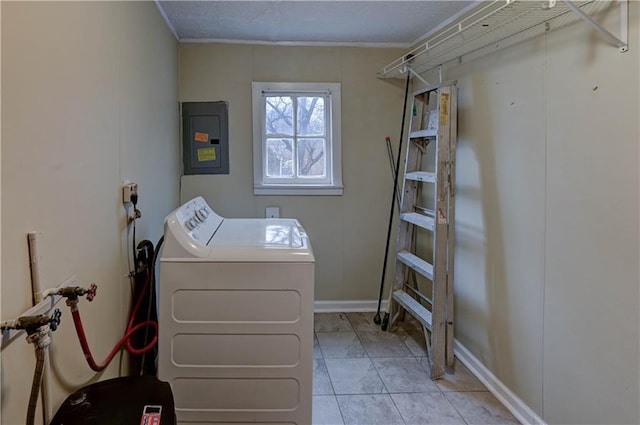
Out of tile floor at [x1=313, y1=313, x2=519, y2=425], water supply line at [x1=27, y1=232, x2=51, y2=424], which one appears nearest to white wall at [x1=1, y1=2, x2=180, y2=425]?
water supply line at [x1=27, y1=232, x2=51, y2=424]

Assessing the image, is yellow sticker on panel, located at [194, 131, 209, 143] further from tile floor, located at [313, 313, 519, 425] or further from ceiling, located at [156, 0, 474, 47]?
tile floor, located at [313, 313, 519, 425]

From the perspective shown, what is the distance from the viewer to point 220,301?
1731 mm

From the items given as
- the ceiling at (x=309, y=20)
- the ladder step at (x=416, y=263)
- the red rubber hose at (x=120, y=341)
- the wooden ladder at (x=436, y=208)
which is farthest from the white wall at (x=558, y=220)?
the red rubber hose at (x=120, y=341)

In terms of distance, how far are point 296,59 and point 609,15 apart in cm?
227

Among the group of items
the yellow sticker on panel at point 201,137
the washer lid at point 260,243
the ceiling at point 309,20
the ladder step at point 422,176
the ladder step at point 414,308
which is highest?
the ceiling at point 309,20

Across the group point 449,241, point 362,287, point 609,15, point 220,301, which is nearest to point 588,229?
point 609,15

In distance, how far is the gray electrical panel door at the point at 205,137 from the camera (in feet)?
10.9

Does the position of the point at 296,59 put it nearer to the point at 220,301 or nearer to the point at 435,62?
the point at 435,62

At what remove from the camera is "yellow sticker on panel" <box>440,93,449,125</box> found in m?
2.49

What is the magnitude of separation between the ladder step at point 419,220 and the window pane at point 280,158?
102 centimetres

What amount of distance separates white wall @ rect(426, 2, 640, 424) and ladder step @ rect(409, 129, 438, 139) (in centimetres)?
20

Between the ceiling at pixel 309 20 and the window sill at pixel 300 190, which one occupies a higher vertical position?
the ceiling at pixel 309 20

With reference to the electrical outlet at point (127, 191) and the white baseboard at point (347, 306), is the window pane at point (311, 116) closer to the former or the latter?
the white baseboard at point (347, 306)

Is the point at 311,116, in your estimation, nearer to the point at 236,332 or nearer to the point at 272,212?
the point at 272,212
